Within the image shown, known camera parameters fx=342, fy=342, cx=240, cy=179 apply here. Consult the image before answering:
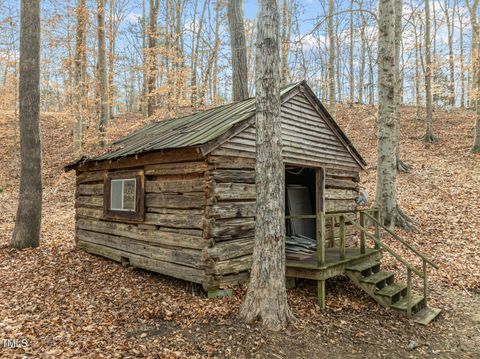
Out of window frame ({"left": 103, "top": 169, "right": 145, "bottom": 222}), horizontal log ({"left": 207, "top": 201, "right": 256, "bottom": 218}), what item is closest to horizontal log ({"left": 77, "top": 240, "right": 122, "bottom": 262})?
window frame ({"left": 103, "top": 169, "right": 145, "bottom": 222})

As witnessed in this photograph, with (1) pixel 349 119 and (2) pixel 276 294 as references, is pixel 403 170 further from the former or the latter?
(2) pixel 276 294

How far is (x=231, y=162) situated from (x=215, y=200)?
89 centimetres

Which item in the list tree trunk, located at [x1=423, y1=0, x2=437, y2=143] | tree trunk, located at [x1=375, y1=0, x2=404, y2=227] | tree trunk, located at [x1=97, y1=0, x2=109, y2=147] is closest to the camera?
tree trunk, located at [x1=375, y1=0, x2=404, y2=227]

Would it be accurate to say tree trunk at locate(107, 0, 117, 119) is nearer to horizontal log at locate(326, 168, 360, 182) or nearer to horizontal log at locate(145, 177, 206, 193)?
horizontal log at locate(145, 177, 206, 193)

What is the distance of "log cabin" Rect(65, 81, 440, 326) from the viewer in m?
6.70

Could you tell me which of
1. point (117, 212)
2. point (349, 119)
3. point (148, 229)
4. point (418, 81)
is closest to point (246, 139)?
point (148, 229)

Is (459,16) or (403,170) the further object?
(459,16)

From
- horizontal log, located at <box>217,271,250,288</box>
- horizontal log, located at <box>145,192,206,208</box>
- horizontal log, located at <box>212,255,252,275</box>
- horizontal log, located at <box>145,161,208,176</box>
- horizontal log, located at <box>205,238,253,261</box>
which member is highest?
horizontal log, located at <box>145,161,208,176</box>

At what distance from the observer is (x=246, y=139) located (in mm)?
7402

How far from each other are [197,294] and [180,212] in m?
1.71

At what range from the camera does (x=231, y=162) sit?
704 cm

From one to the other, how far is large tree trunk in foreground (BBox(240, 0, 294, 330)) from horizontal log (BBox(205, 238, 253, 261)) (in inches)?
55.1

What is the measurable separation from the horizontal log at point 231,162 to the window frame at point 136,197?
2.28 metres

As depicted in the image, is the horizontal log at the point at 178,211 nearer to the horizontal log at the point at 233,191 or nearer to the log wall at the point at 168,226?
the log wall at the point at 168,226
